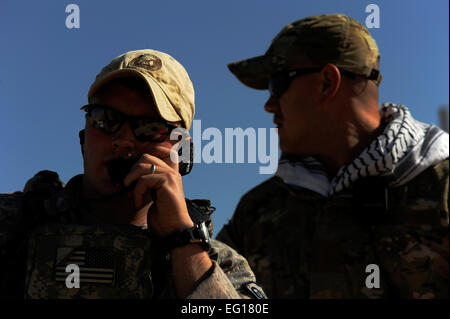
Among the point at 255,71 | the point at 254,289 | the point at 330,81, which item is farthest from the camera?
the point at 255,71

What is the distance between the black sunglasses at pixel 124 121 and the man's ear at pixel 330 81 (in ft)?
7.78

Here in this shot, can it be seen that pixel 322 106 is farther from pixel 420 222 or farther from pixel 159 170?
pixel 159 170

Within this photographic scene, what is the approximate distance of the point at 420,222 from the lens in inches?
169

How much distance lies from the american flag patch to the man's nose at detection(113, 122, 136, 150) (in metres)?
0.59

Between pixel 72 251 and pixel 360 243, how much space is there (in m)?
2.54

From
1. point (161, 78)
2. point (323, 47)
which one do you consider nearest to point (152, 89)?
point (161, 78)

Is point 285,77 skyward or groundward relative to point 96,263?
skyward

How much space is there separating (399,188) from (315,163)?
0.81m

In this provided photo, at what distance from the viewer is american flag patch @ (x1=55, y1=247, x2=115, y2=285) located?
2811 mm

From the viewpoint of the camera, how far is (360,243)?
4.49 meters

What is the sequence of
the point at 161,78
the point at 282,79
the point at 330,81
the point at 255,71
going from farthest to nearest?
the point at 255,71, the point at 282,79, the point at 330,81, the point at 161,78

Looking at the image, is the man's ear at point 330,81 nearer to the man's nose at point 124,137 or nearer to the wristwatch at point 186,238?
the man's nose at point 124,137

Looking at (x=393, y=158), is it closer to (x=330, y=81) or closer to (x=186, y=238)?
(x=330, y=81)

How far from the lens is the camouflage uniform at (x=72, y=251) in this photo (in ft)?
9.04
